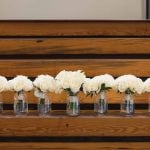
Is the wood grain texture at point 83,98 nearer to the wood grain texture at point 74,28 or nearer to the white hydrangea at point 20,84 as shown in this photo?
the wood grain texture at point 74,28

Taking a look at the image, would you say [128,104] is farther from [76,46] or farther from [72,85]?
[76,46]

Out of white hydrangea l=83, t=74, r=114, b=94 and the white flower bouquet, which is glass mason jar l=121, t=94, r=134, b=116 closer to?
white hydrangea l=83, t=74, r=114, b=94

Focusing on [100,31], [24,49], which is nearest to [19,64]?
[24,49]

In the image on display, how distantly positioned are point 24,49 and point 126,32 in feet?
2.99

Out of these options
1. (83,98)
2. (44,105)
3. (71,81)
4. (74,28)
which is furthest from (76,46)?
(71,81)

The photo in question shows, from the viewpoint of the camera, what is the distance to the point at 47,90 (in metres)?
2.76

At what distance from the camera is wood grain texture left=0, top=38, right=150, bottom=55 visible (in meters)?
3.96
